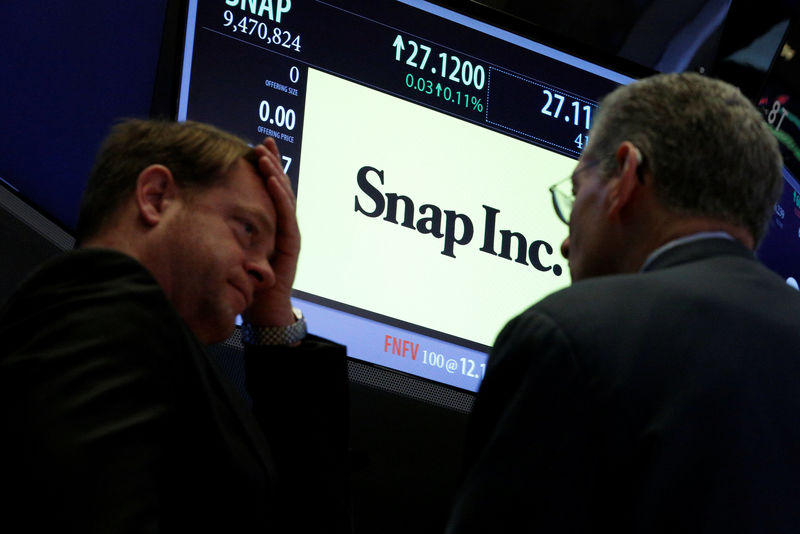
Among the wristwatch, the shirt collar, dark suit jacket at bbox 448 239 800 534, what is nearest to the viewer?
dark suit jacket at bbox 448 239 800 534

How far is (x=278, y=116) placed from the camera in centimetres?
244

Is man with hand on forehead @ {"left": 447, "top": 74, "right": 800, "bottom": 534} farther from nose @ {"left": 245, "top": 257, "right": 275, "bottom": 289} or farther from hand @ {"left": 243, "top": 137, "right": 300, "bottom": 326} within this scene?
hand @ {"left": 243, "top": 137, "right": 300, "bottom": 326}

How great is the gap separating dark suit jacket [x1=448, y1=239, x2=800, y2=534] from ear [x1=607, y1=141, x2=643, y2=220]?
242mm

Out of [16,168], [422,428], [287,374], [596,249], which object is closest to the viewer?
[596,249]

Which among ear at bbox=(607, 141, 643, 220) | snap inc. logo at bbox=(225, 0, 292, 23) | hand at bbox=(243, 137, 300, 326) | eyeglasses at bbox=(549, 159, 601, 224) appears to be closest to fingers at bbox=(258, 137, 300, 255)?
hand at bbox=(243, 137, 300, 326)

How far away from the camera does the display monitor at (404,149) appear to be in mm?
2408

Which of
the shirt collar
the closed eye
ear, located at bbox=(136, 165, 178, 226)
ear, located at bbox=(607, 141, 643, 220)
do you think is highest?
ear, located at bbox=(607, 141, 643, 220)

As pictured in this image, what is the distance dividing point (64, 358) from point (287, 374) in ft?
2.38

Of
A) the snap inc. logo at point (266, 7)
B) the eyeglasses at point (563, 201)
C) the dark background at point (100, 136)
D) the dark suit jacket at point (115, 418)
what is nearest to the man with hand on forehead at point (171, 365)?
the dark suit jacket at point (115, 418)

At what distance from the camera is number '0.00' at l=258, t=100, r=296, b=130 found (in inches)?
95.2

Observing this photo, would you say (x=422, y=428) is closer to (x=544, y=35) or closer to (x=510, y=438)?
(x=544, y=35)

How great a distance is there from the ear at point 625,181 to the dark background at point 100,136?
0.75 m

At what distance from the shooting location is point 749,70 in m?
3.34

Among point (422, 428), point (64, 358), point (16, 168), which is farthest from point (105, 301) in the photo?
point (422, 428)
